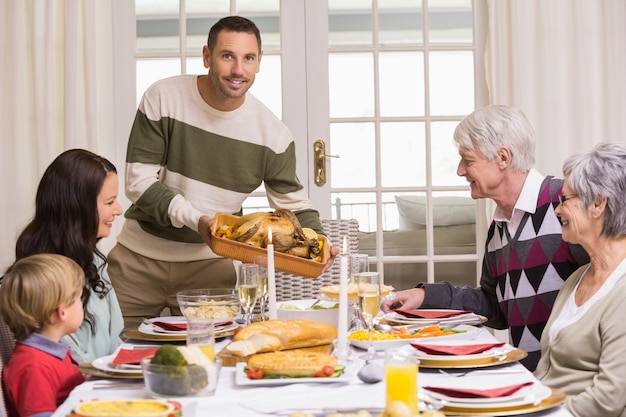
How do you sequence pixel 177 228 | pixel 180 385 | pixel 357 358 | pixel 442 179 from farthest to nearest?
1. pixel 442 179
2. pixel 177 228
3. pixel 357 358
4. pixel 180 385

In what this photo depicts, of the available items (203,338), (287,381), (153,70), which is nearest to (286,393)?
(287,381)

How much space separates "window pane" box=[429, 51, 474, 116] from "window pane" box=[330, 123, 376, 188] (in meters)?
0.40

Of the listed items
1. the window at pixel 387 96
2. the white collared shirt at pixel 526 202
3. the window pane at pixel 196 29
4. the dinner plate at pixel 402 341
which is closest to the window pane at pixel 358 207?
the window at pixel 387 96

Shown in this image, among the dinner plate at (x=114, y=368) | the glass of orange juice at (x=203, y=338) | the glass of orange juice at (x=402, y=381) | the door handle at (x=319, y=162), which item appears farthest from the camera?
the door handle at (x=319, y=162)

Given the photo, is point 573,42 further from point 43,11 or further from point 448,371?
point 448,371

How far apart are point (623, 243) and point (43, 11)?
302cm

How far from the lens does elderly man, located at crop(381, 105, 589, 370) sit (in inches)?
100

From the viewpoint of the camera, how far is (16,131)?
13.6ft

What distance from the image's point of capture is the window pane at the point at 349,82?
4.43m

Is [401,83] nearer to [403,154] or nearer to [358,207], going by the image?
[403,154]

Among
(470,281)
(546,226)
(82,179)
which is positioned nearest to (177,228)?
(82,179)

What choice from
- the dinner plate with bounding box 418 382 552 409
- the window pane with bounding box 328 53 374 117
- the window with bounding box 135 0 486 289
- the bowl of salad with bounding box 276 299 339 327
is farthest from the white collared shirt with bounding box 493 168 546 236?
the window pane with bounding box 328 53 374 117

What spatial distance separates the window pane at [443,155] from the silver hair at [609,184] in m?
2.25

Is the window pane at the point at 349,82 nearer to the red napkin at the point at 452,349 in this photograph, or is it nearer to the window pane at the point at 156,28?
the window pane at the point at 156,28
